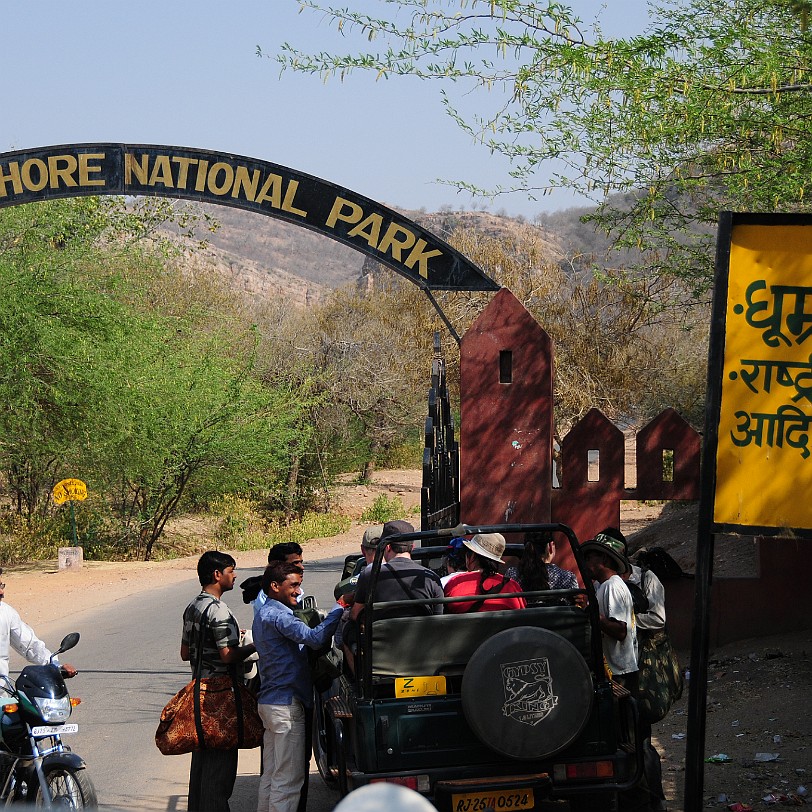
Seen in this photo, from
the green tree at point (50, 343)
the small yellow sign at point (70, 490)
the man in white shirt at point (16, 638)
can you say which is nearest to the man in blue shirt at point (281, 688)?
the man in white shirt at point (16, 638)

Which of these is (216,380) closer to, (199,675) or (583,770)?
(199,675)

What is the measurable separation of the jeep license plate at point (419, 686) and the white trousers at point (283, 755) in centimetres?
67

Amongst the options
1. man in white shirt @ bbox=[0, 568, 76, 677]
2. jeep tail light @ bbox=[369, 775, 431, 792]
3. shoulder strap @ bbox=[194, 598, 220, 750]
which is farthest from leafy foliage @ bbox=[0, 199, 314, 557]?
jeep tail light @ bbox=[369, 775, 431, 792]

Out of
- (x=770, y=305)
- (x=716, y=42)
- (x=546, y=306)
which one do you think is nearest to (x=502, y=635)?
(x=770, y=305)

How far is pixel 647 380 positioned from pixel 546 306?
314 cm

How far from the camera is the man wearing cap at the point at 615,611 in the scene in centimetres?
602

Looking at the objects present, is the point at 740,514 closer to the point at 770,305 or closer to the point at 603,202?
the point at 770,305

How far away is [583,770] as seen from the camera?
5328 millimetres

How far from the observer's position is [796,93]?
939 cm

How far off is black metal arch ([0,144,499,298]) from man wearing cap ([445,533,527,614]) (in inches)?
197

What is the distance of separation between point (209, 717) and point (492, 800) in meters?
1.57

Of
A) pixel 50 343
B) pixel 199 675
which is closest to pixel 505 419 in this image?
pixel 199 675

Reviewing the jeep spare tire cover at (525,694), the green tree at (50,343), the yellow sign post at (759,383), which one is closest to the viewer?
the yellow sign post at (759,383)

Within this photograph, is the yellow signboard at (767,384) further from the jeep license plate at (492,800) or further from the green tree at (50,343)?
the green tree at (50,343)
